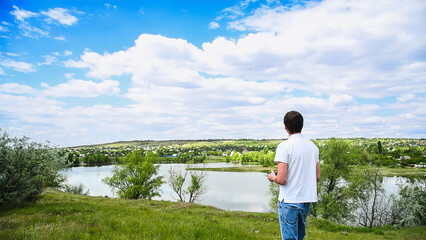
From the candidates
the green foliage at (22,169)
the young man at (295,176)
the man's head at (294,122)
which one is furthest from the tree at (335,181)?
the man's head at (294,122)

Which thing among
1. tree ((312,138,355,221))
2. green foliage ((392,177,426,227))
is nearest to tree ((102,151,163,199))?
tree ((312,138,355,221))

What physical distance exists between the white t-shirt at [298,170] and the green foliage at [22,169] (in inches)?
501

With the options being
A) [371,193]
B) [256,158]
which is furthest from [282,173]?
[256,158]

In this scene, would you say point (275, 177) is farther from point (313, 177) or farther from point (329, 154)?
point (329, 154)

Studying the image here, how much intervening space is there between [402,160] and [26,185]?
441ft

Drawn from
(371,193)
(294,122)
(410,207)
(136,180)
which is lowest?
(410,207)

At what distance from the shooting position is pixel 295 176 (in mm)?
4047

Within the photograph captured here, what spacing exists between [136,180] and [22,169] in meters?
37.2

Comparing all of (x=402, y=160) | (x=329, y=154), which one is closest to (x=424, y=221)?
(x=329, y=154)

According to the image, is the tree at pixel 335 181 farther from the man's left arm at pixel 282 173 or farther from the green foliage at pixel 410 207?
the man's left arm at pixel 282 173

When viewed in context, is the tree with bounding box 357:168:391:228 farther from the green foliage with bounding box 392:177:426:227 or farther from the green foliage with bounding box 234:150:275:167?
the green foliage with bounding box 234:150:275:167

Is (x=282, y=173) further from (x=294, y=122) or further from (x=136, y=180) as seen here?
(x=136, y=180)

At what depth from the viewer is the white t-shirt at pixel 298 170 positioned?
13.2ft

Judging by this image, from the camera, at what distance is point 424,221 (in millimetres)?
36125
